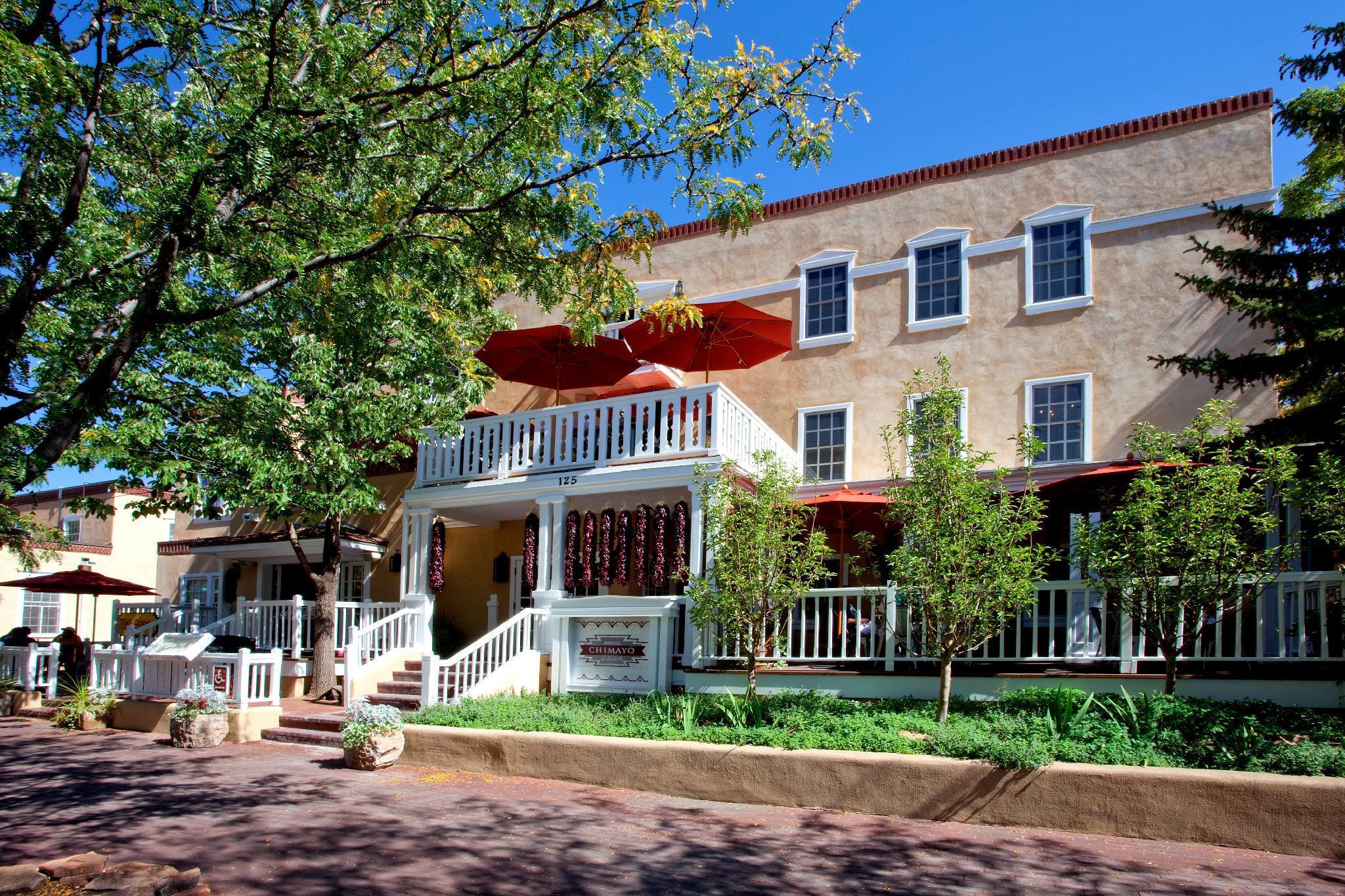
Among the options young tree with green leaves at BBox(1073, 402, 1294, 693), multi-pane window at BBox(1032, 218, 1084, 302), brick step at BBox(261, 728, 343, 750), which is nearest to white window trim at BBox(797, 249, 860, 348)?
multi-pane window at BBox(1032, 218, 1084, 302)

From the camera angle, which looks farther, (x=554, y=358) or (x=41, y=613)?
(x=41, y=613)

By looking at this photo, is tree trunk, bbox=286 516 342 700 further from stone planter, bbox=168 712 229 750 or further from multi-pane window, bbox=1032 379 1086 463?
multi-pane window, bbox=1032 379 1086 463

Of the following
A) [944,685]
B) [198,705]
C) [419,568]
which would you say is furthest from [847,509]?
[198,705]

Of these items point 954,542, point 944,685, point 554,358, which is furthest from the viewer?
point 554,358

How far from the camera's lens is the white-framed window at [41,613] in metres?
31.8

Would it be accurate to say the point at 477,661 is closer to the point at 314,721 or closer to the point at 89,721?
the point at 314,721

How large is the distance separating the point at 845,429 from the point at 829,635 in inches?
210

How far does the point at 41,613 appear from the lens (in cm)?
3212

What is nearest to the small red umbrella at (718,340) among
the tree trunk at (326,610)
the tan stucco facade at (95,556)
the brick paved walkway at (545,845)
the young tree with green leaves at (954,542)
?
the young tree with green leaves at (954,542)

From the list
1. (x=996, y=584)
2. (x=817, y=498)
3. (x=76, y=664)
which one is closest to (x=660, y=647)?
(x=817, y=498)

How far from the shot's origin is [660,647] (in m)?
14.2

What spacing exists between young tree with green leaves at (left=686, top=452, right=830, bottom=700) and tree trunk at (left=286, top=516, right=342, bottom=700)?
751cm

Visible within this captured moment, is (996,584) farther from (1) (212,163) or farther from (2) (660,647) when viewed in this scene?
(1) (212,163)

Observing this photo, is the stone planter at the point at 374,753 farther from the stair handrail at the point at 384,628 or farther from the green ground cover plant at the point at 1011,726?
the stair handrail at the point at 384,628
